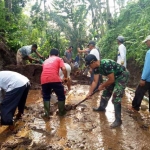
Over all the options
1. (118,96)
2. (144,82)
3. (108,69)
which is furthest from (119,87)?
(144,82)

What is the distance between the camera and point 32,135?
375cm

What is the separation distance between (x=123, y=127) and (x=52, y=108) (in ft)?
6.59

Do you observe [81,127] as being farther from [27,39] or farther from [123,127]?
[27,39]

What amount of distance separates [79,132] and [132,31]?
1070cm

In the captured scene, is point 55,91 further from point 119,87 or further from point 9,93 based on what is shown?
point 119,87

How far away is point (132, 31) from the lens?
1332 centimetres

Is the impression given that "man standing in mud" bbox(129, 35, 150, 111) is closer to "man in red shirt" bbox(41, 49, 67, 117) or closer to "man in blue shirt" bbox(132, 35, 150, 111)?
"man in blue shirt" bbox(132, 35, 150, 111)

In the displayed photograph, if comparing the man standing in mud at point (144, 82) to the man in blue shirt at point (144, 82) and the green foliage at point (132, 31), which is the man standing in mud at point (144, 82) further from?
the green foliage at point (132, 31)

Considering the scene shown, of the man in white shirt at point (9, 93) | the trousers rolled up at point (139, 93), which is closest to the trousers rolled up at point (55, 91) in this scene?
the man in white shirt at point (9, 93)

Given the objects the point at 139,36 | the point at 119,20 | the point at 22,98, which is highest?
the point at 119,20

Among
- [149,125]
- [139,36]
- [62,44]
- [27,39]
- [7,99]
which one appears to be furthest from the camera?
[62,44]

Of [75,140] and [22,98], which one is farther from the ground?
[22,98]

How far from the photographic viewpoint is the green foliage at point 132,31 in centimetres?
1146

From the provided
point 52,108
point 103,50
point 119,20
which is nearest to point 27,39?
point 103,50
